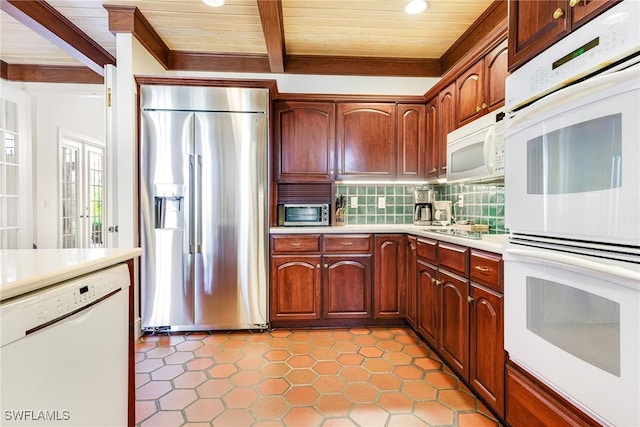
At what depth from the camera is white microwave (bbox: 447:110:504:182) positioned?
1.81m

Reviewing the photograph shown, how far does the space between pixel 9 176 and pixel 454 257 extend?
483cm

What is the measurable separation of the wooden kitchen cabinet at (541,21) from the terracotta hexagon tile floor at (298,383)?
176 centimetres

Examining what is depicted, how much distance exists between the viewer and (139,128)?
2627mm

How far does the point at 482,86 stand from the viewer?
2.04 meters

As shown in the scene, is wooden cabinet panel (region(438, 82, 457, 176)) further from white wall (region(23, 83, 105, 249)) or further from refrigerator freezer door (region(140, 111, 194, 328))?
white wall (region(23, 83, 105, 249))

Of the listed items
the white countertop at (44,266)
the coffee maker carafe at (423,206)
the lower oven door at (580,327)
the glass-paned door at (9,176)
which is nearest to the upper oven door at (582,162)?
the lower oven door at (580,327)

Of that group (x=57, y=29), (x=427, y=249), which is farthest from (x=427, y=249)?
(x=57, y=29)

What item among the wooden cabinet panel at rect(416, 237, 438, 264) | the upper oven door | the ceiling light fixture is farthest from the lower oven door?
the ceiling light fixture

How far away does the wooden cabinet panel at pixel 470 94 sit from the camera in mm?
2070

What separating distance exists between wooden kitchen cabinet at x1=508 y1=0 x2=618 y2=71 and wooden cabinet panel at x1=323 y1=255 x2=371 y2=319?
1.91 meters

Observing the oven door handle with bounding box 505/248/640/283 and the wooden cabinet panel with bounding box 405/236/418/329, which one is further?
the wooden cabinet panel with bounding box 405/236/418/329

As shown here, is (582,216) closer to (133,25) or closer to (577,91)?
(577,91)

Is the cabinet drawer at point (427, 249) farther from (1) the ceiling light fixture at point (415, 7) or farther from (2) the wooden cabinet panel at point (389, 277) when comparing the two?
(1) the ceiling light fixture at point (415, 7)

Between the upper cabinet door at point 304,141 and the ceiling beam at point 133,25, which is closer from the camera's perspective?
the ceiling beam at point 133,25
